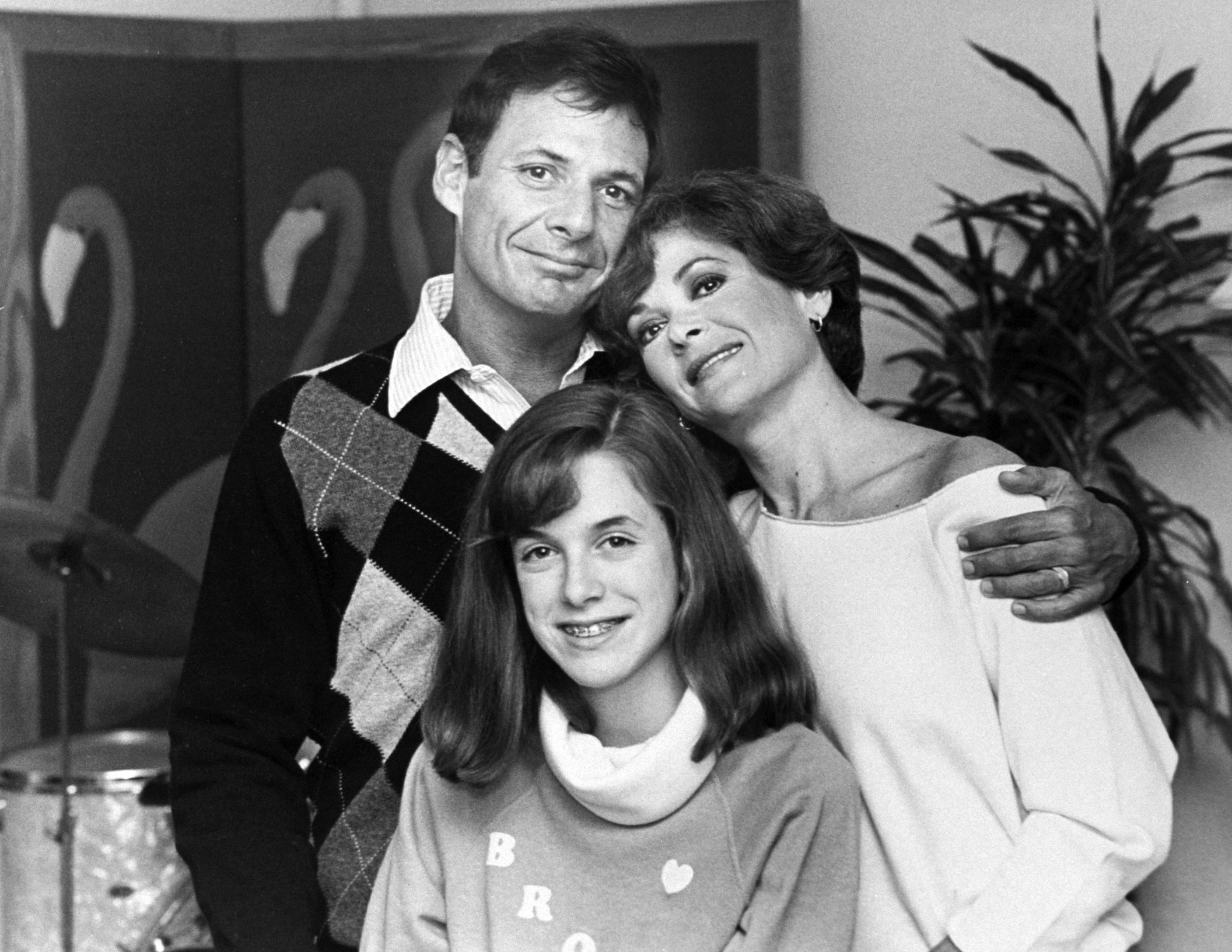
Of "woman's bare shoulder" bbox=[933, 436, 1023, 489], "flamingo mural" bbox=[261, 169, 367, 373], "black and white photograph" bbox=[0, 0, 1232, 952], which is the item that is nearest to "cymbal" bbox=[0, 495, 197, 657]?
"flamingo mural" bbox=[261, 169, 367, 373]

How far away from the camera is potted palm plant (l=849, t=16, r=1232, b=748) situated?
332 cm

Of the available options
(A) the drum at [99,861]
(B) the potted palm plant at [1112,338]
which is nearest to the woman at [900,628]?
(B) the potted palm plant at [1112,338]

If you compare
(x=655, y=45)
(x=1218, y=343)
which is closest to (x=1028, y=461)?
(x=1218, y=343)

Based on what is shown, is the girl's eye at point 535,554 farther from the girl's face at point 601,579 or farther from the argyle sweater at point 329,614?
the argyle sweater at point 329,614

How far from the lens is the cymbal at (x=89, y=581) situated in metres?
3.32

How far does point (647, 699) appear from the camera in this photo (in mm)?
1744

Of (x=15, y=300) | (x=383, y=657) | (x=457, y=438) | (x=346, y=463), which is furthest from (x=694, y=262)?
(x=15, y=300)

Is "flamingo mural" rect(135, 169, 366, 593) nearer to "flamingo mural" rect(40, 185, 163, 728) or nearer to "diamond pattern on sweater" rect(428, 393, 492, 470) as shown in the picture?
"flamingo mural" rect(40, 185, 163, 728)

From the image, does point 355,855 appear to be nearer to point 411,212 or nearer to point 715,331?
point 715,331

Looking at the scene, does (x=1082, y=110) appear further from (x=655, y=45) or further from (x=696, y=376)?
(x=696, y=376)

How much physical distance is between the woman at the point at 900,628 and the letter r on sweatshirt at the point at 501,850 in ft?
1.12

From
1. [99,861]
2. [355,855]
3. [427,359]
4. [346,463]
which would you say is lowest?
[99,861]

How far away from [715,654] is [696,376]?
29 centimetres

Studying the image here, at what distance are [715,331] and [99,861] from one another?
7.40 ft
